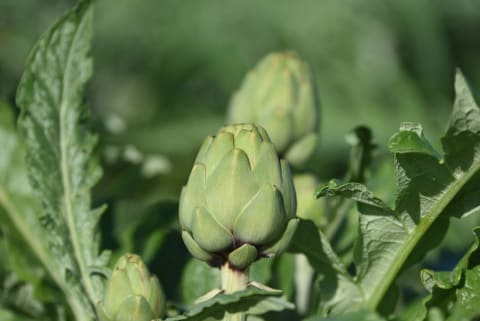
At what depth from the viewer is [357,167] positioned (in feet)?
3.28

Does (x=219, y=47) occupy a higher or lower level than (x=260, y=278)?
higher

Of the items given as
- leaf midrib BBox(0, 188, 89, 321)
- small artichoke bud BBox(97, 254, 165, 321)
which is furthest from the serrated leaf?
small artichoke bud BBox(97, 254, 165, 321)

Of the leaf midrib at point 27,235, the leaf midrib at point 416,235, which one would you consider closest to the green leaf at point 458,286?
the leaf midrib at point 416,235

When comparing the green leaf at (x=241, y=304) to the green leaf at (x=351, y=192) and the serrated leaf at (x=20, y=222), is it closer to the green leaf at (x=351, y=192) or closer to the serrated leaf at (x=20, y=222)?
the green leaf at (x=351, y=192)

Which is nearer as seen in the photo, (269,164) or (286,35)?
(269,164)

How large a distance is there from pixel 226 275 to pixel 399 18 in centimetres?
240

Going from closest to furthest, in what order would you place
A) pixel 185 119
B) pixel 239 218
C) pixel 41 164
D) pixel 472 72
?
pixel 239 218, pixel 41 164, pixel 185 119, pixel 472 72

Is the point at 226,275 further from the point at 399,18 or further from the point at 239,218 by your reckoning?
the point at 399,18

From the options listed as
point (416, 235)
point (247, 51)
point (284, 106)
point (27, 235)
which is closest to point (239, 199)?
point (416, 235)

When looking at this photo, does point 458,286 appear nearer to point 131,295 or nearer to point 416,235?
point 416,235

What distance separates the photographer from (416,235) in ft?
2.68

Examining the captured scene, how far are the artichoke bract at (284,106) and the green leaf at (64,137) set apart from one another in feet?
0.65

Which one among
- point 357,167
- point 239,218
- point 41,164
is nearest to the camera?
point 239,218

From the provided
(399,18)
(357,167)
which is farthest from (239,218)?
A: (399,18)
